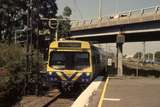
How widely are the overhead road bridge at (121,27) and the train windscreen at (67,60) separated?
16.9m

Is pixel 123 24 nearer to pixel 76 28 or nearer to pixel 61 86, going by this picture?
pixel 76 28

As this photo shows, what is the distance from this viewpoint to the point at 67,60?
83.6 ft

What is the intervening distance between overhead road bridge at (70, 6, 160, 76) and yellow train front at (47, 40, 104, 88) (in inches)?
665

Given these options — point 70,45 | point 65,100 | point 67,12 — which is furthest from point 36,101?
point 67,12

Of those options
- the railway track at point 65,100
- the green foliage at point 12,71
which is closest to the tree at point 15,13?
the green foliage at point 12,71

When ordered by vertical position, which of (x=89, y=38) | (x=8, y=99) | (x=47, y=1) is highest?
(x=47, y=1)

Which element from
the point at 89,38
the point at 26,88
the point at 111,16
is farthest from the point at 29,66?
the point at 89,38

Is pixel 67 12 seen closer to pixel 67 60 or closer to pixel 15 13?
pixel 15 13

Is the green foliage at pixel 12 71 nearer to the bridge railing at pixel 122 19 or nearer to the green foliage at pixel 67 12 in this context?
the bridge railing at pixel 122 19

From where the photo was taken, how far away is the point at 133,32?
51.8 m

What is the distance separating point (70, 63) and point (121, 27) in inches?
1181

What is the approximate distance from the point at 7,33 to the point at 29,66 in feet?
170

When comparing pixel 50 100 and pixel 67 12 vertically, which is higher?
pixel 67 12

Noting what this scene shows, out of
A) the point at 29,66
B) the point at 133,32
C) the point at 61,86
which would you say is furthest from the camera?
the point at 133,32
